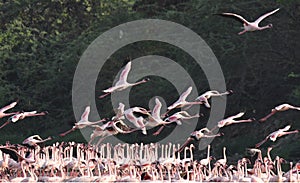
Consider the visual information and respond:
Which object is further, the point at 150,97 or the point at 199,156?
the point at 150,97

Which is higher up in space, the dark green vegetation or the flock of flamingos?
the dark green vegetation

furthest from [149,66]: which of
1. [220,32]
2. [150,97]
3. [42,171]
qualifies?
[42,171]

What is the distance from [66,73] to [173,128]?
5406mm

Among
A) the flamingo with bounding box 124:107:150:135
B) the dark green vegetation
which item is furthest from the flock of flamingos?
the dark green vegetation

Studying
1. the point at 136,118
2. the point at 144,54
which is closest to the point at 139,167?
the point at 136,118

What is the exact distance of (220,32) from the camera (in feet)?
95.1

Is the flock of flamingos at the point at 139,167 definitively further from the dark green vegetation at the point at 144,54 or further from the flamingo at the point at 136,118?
the dark green vegetation at the point at 144,54

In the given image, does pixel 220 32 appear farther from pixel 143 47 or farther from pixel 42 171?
pixel 42 171

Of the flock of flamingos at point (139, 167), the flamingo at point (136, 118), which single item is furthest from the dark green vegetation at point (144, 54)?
the flock of flamingos at point (139, 167)

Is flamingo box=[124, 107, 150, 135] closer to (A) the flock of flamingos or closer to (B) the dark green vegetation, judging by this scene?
(A) the flock of flamingos

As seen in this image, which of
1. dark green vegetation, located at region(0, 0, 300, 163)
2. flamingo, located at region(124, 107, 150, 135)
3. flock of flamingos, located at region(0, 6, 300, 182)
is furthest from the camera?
dark green vegetation, located at region(0, 0, 300, 163)

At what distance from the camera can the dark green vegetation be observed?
91.8 ft

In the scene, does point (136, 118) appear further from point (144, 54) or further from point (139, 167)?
point (144, 54)

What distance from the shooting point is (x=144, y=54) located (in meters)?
31.9
